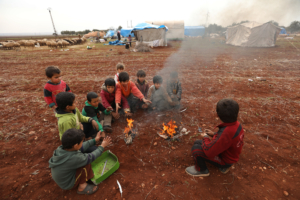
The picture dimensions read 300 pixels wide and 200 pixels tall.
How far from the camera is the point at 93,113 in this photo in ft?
11.1

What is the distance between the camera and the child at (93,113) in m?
3.17

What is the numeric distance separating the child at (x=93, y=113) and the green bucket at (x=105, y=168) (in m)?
0.65

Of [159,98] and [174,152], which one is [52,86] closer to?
[159,98]

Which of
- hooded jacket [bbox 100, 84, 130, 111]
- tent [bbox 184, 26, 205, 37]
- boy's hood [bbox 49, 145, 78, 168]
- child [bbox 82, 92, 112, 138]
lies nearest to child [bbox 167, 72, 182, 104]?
hooded jacket [bbox 100, 84, 130, 111]

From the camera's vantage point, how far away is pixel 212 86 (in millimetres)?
6062

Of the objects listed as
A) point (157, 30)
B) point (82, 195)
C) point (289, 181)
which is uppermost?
point (157, 30)

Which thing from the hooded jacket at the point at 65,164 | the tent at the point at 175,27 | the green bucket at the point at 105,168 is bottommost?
the green bucket at the point at 105,168

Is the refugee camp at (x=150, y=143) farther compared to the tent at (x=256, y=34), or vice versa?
the tent at (x=256, y=34)

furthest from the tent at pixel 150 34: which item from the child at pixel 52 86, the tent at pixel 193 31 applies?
the tent at pixel 193 31

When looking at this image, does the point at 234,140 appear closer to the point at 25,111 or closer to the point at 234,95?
the point at 234,95

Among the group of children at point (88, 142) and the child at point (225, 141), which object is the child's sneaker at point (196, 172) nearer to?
the group of children at point (88, 142)

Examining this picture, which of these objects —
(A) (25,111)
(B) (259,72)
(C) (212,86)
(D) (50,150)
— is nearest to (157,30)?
(B) (259,72)

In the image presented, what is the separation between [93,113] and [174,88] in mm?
2513

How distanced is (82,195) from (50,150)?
1425 mm
